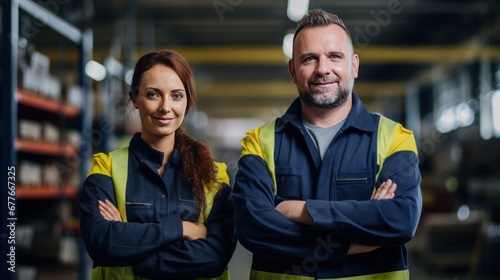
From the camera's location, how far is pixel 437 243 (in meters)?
8.55

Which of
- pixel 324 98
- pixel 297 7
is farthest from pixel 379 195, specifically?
pixel 297 7

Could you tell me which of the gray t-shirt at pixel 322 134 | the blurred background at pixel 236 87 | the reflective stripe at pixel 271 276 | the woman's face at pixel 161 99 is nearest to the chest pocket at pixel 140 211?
the woman's face at pixel 161 99

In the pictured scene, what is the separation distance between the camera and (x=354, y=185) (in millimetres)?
2355

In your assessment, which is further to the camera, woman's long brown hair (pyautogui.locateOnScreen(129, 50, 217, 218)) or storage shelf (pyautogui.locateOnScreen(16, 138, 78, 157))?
storage shelf (pyautogui.locateOnScreen(16, 138, 78, 157))

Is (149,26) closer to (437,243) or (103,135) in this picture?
(103,135)

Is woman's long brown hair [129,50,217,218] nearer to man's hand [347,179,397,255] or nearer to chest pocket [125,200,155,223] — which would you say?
chest pocket [125,200,155,223]

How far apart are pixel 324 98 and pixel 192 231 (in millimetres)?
724

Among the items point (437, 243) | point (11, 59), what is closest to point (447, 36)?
point (437, 243)

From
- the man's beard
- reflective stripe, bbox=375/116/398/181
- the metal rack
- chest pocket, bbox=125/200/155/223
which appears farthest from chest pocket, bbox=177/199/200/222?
the metal rack

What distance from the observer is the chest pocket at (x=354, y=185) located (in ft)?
7.73

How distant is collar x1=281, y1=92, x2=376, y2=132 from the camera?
7.95ft

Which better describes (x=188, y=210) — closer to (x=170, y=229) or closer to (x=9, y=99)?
(x=170, y=229)

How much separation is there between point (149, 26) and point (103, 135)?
664 centimetres

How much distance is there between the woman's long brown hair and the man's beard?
46 cm
